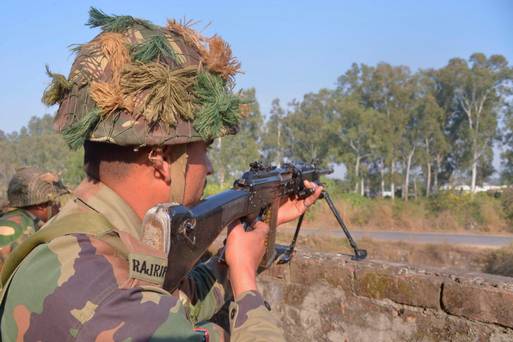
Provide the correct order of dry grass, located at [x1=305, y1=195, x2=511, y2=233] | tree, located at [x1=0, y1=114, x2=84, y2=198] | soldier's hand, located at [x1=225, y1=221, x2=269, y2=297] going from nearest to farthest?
soldier's hand, located at [x1=225, y1=221, x2=269, y2=297], dry grass, located at [x1=305, y1=195, x2=511, y2=233], tree, located at [x1=0, y1=114, x2=84, y2=198]

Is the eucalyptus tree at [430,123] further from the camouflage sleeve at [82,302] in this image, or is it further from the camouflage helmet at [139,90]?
the camouflage sleeve at [82,302]

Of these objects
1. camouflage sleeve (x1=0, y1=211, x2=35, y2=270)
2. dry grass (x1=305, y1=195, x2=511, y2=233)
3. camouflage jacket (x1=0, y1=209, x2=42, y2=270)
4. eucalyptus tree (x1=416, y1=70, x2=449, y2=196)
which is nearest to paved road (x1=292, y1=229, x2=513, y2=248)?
dry grass (x1=305, y1=195, x2=511, y2=233)

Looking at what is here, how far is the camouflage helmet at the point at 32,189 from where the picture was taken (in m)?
5.29

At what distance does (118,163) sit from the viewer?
5.56 feet

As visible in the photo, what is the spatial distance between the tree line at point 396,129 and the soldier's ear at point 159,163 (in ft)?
140

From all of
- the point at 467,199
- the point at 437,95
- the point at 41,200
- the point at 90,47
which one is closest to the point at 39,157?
the point at 437,95

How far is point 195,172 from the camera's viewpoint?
183 centimetres

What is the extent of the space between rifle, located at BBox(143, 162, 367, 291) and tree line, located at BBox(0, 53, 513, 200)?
41157 mm

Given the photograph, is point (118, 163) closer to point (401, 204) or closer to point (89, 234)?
point (89, 234)

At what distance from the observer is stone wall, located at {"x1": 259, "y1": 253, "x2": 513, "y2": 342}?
267 centimetres

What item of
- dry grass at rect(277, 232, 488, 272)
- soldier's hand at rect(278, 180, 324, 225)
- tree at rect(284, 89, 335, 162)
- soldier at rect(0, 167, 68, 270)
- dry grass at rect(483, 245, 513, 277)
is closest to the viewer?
soldier's hand at rect(278, 180, 324, 225)

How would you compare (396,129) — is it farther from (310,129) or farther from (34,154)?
(34,154)

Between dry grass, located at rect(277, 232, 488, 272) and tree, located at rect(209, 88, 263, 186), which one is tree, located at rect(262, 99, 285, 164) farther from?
dry grass, located at rect(277, 232, 488, 272)

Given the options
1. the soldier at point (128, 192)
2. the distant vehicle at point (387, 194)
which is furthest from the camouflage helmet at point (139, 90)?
the distant vehicle at point (387, 194)
